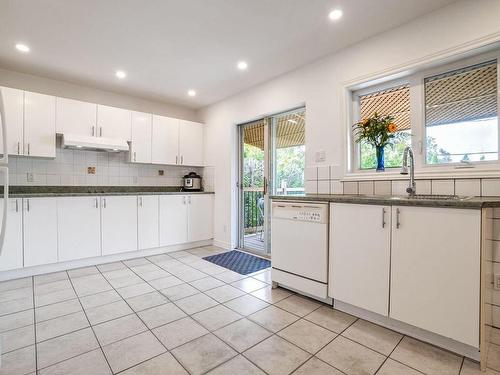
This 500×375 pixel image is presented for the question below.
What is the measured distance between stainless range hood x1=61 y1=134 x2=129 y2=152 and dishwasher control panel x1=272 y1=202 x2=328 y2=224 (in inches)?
94.4

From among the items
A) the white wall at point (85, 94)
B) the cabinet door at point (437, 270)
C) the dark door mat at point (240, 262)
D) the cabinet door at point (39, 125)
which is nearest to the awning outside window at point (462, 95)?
the cabinet door at point (437, 270)

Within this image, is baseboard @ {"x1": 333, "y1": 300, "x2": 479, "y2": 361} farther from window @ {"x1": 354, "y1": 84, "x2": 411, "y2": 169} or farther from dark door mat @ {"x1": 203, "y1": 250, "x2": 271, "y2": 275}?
window @ {"x1": 354, "y1": 84, "x2": 411, "y2": 169}

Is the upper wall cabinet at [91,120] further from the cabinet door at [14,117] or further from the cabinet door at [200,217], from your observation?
the cabinet door at [200,217]

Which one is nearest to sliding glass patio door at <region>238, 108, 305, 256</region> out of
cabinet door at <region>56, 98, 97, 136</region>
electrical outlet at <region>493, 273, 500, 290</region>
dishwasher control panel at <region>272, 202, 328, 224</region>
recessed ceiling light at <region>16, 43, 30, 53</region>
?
dishwasher control panel at <region>272, 202, 328, 224</region>

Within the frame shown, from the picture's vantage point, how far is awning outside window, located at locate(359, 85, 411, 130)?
2.37 meters

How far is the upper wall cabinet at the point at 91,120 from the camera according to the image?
3209 mm

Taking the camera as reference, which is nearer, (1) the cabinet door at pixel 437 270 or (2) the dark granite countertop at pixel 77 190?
(1) the cabinet door at pixel 437 270

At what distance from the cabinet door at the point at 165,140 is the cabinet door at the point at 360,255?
2926 millimetres

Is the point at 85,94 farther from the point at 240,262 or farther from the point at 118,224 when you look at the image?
the point at 240,262

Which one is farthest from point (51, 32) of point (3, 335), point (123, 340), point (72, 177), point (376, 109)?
point (376, 109)

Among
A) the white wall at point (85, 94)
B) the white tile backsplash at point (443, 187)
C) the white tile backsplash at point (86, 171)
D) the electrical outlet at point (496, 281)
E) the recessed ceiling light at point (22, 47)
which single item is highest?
the recessed ceiling light at point (22, 47)

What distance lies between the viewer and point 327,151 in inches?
108

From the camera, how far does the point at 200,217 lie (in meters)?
4.19

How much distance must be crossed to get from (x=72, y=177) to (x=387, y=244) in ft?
12.7
